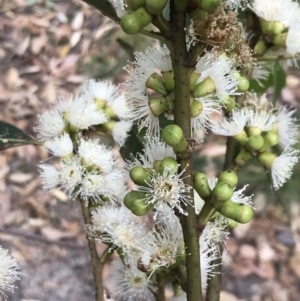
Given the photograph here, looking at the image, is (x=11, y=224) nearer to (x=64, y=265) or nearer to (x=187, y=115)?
(x=64, y=265)

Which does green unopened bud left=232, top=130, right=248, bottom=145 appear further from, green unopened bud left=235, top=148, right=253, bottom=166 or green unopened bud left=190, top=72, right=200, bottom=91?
green unopened bud left=190, top=72, right=200, bottom=91

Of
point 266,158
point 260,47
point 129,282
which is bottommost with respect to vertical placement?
point 129,282

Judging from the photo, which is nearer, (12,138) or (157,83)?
(157,83)

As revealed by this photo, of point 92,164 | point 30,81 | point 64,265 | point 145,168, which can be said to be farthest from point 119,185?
point 30,81

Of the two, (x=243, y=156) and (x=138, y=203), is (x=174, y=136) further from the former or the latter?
(x=243, y=156)

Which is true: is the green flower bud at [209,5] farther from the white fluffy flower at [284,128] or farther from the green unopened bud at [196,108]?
the white fluffy flower at [284,128]

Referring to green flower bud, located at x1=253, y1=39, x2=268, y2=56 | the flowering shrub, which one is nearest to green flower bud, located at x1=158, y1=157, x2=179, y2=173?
the flowering shrub

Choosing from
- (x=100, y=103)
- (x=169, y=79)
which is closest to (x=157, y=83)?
(x=169, y=79)
